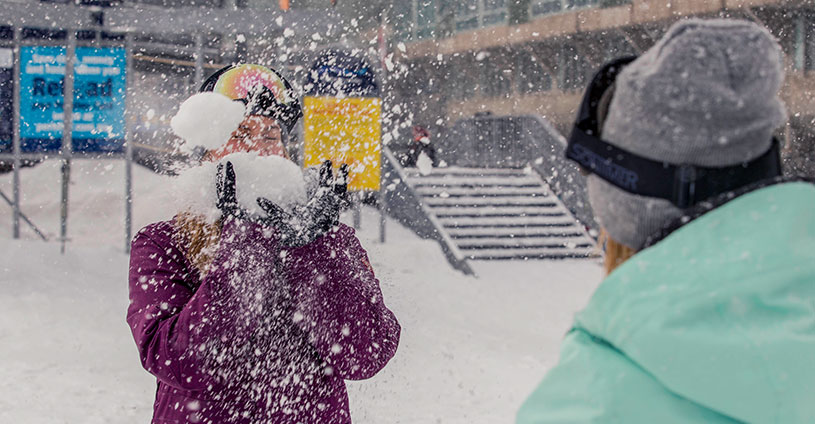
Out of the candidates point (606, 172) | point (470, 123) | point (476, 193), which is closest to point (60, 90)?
point (476, 193)

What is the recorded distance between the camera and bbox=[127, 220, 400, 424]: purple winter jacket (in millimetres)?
1735

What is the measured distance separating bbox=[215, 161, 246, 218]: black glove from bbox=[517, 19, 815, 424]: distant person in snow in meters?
1.00

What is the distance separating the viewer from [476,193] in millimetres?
13477

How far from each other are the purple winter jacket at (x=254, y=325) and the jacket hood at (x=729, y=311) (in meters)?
0.99

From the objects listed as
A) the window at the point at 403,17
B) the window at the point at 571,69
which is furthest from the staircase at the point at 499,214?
the window at the point at 403,17

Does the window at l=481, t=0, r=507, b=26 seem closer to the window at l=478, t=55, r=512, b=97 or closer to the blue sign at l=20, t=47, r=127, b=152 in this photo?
the window at l=478, t=55, r=512, b=97

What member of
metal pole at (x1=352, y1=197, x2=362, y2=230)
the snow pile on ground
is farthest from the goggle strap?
metal pole at (x1=352, y1=197, x2=362, y2=230)

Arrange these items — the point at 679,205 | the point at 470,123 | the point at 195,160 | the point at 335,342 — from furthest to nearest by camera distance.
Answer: the point at 470,123, the point at 195,160, the point at 335,342, the point at 679,205

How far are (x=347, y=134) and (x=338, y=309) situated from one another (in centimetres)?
816

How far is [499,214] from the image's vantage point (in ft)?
42.3

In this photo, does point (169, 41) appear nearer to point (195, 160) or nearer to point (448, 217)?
point (448, 217)

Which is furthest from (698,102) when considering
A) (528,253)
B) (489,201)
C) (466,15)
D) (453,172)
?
(466,15)

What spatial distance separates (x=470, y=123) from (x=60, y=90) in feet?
37.8

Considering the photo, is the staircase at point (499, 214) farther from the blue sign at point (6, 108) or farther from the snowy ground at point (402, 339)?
the blue sign at point (6, 108)
